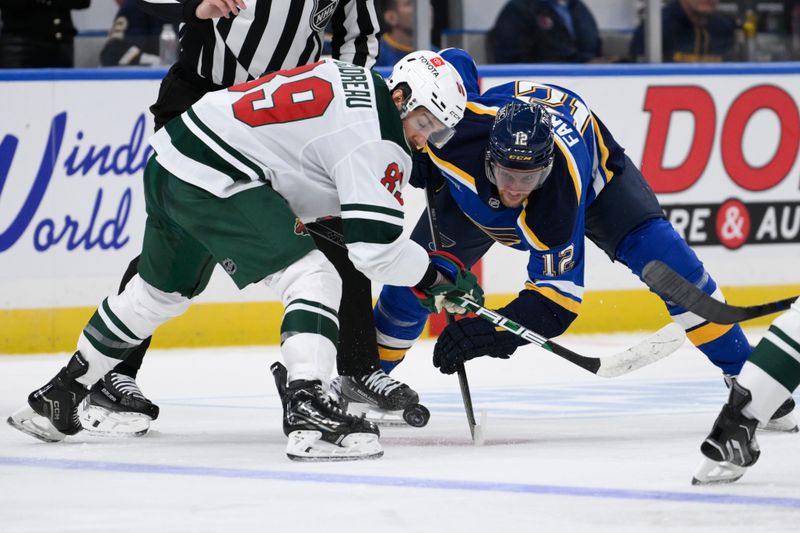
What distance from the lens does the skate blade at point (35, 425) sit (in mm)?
3568

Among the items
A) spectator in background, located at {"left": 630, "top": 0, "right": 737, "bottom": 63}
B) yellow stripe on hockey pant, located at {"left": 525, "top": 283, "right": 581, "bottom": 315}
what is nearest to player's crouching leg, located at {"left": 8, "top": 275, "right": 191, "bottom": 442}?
yellow stripe on hockey pant, located at {"left": 525, "top": 283, "right": 581, "bottom": 315}

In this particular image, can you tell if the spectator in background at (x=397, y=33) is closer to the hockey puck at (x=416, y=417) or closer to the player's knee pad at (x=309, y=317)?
the hockey puck at (x=416, y=417)

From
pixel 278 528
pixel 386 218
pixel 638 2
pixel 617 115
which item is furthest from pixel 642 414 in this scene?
pixel 638 2

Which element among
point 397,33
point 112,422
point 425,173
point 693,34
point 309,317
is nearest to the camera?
point 309,317

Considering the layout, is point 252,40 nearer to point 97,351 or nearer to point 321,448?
point 97,351

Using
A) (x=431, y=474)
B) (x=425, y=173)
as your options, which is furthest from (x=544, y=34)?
(x=431, y=474)

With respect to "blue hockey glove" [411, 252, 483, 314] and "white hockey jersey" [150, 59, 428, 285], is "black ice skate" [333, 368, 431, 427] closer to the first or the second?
"blue hockey glove" [411, 252, 483, 314]

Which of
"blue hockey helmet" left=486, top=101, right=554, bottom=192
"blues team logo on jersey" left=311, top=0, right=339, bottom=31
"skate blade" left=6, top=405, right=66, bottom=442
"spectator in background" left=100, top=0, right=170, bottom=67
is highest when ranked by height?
"blues team logo on jersey" left=311, top=0, right=339, bottom=31

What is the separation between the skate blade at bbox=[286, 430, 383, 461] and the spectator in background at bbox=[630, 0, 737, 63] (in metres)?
3.89

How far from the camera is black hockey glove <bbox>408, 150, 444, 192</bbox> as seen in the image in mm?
3936

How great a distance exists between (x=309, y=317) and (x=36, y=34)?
10.6 feet

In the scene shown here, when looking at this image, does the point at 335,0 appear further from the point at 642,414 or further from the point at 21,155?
the point at 21,155

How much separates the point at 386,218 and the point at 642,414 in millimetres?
1278

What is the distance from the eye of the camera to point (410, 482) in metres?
2.89
